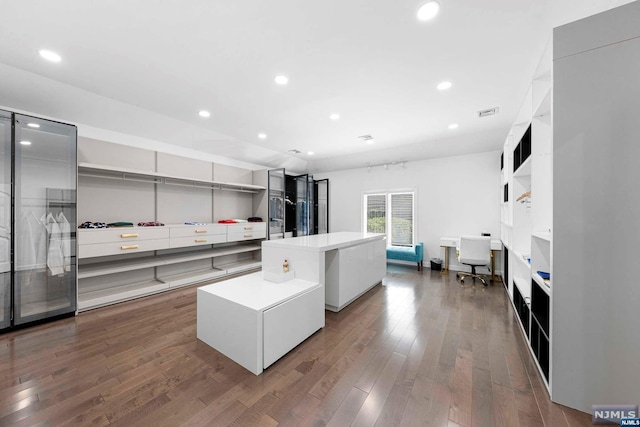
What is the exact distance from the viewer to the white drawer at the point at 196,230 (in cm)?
372

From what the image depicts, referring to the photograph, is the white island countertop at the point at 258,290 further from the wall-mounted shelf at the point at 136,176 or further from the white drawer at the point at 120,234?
the wall-mounted shelf at the point at 136,176

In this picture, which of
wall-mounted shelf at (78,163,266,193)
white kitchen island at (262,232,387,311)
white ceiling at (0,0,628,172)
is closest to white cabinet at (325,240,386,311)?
white kitchen island at (262,232,387,311)

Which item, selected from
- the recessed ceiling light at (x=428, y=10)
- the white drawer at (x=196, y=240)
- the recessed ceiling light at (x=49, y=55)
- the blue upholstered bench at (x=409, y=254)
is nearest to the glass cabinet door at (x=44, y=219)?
the recessed ceiling light at (x=49, y=55)

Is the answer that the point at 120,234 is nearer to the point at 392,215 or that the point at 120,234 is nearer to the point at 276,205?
the point at 276,205

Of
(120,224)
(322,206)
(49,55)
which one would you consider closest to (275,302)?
(120,224)

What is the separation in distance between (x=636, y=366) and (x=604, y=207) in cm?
88

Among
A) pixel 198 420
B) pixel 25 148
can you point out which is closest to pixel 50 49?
pixel 25 148

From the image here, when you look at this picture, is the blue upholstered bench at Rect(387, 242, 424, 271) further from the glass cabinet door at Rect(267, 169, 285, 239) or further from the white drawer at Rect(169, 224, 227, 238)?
the white drawer at Rect(169, 224, 227, 238)

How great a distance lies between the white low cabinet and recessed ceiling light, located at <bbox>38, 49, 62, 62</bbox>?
2.47 meters

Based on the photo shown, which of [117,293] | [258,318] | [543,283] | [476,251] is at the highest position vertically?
[543,283]

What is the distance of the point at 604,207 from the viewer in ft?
4.41

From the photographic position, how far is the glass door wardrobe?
2416 mm

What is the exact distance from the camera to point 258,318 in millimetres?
1735

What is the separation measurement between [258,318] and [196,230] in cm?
285
